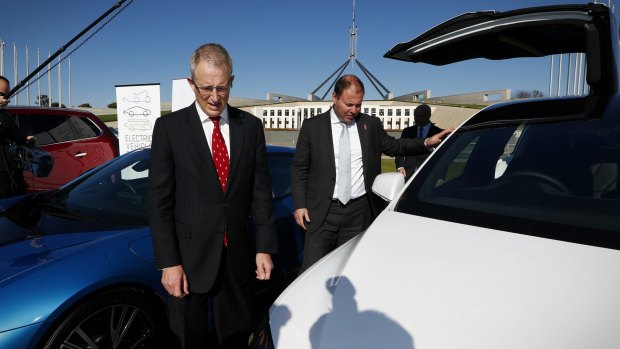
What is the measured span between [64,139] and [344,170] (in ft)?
15.6

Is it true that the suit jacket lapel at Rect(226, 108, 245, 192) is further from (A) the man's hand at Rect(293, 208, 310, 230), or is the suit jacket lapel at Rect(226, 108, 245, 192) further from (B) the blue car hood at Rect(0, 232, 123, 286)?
(A) the man's hand at Rect(293, 208, 310, 230)

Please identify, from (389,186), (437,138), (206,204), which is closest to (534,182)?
(389,186)

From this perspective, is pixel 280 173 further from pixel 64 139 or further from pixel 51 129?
pixel 51 129

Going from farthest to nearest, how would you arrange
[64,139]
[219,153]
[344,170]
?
1. [64,139]
2. [344,170]
3. [219,153]

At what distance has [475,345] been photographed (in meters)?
1.06

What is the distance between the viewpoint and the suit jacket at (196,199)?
5.89 feet

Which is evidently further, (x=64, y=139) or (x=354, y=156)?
(x=64, y=139)

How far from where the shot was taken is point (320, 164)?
9.77ft

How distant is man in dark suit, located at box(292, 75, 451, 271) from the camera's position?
9.61 feet

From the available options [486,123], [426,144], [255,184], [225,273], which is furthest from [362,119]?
[225,273]

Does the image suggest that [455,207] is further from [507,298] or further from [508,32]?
[508,32]

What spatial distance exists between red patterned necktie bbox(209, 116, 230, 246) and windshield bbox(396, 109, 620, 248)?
845 mm

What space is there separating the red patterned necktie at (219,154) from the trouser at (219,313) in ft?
0.86

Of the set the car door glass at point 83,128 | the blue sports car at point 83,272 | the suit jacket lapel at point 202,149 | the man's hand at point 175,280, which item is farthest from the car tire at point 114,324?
the car door glass at point 83,128
